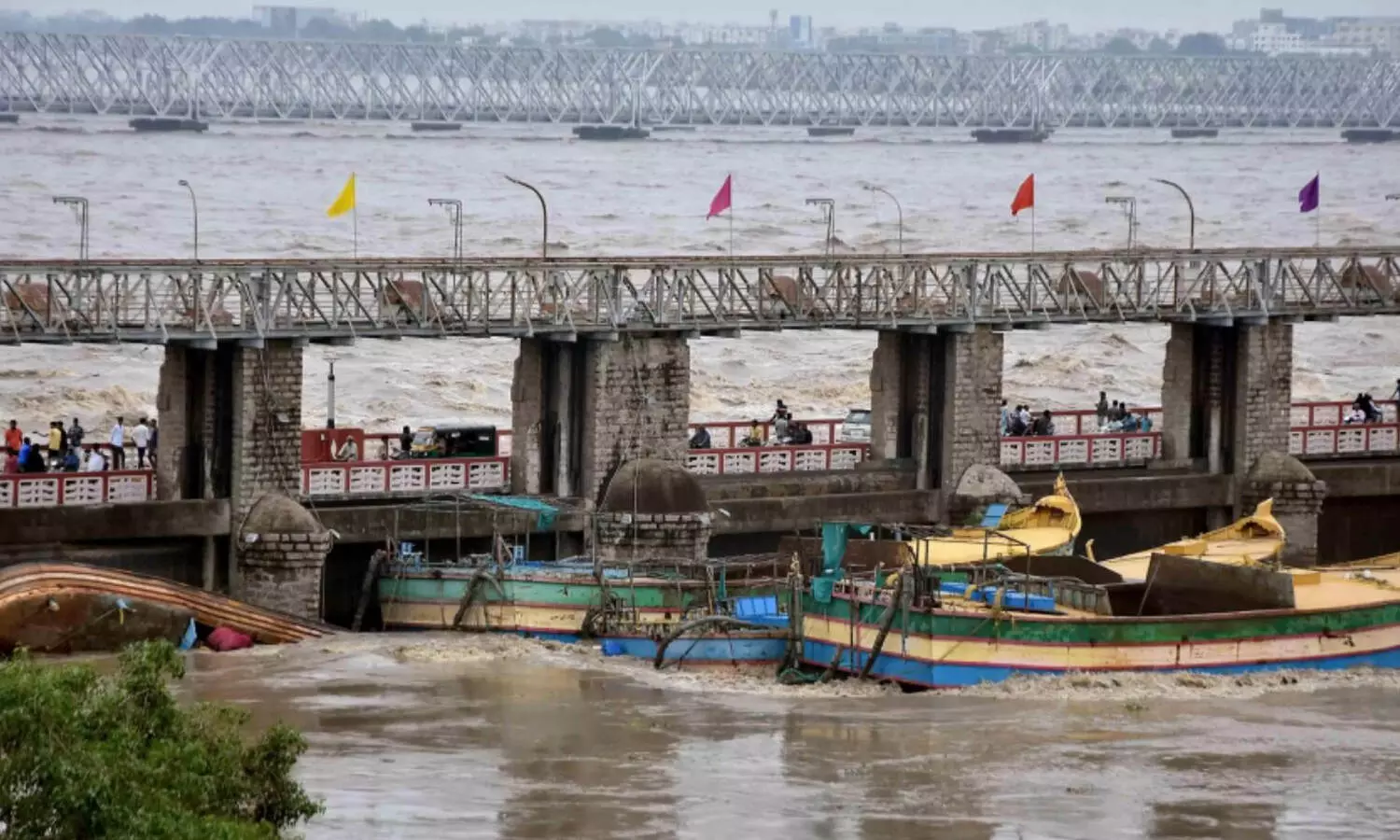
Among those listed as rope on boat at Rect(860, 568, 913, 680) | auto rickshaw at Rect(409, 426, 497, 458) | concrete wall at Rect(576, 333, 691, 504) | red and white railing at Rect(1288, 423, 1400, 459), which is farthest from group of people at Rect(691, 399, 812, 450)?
rope on boat at Rect(860, 568, 913, 680)

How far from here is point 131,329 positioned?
1879 inches

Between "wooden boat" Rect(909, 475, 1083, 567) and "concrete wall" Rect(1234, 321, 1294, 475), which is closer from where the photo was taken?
"wooden boat" Rect(909, 475, 1083, 567)

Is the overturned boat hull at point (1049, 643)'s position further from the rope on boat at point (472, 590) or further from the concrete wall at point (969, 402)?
the concrete wall at point (969, 402)

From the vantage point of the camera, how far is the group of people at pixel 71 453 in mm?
48969

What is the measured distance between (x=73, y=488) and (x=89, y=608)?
11.8 feet

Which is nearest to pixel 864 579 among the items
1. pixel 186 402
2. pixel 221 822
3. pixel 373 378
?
pixel 186 402

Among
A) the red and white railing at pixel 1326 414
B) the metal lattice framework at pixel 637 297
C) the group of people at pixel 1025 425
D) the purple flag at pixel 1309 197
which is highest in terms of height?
the purple flag at pixel 1309 197

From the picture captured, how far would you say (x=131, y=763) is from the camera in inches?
1030

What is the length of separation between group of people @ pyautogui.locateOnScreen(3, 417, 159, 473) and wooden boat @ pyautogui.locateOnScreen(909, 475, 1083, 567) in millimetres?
13541

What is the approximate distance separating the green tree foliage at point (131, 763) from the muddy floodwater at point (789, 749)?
18.5ft

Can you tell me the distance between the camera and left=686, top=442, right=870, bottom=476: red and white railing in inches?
2153

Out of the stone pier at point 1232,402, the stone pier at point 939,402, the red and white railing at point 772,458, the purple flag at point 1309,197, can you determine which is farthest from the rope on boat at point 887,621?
the purple flag at point 1309,197

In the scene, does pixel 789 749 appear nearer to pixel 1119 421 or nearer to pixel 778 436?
pixel 778 436

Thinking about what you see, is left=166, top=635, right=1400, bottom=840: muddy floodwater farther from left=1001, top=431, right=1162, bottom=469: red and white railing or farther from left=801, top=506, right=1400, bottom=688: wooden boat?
left=1001, top=431, right=1162, bottom=469: red and white railing
